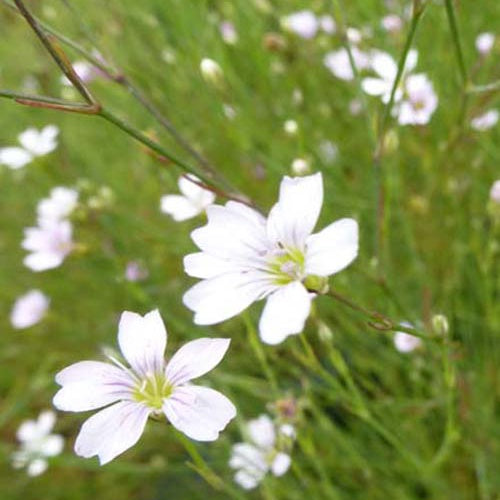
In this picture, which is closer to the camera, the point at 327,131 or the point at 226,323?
the point at 226,323

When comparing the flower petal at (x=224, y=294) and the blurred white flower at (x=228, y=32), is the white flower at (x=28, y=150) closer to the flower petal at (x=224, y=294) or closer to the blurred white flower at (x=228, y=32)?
the blurred white flower at (x=228, y=32)

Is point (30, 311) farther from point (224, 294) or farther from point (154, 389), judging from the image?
point (224, 294)

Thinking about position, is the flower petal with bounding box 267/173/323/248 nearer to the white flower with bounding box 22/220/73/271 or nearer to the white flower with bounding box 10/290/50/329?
the white flower with bounding box 22/220/73/271

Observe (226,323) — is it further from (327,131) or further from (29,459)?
(327,131)

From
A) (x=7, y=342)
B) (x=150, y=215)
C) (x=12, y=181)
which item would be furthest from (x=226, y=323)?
(x=12, y=181)

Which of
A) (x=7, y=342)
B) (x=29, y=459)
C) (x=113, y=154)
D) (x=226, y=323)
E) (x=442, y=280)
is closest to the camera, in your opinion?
(x=29, y=459)

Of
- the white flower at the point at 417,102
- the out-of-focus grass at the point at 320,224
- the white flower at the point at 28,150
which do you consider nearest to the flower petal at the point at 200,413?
the out-of-focus grass at the point at 320,224

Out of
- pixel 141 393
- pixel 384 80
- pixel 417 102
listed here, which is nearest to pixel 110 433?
pixel 141 393

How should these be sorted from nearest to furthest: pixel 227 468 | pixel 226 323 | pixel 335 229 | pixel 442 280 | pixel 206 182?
pixel 335 229
pixel 206 182
pixel 226 323
pixel 227 468
pixel 442 280
